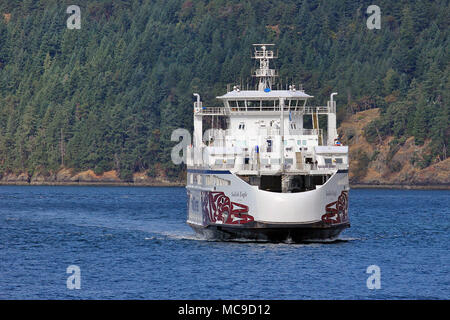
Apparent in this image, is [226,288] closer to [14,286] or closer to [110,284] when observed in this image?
[110,284]

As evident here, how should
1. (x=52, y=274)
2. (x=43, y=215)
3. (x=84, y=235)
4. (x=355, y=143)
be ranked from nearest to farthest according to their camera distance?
1. (x=52, y=274)
2. (x=84, y=235)
3. (x=43, y=215)
4. (x=355, y=143)

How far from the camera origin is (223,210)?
60.8 meters

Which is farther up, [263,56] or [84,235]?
[263,56]

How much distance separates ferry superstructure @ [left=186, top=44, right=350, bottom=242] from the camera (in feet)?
194

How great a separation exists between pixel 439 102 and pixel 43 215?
112m

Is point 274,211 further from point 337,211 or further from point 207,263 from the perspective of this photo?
point 207,263

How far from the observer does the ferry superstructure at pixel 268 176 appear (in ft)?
194

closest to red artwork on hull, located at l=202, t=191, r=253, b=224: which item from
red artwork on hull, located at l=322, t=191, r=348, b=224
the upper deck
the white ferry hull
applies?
the white ferry hull

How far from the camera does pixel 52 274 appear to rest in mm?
55469

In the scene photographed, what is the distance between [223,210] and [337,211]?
648 centimetres

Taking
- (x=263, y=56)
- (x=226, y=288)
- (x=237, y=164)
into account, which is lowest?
(x=226, y=288)

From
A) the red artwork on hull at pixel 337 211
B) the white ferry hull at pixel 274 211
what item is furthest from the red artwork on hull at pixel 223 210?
the red artwork on hull at pixel 337 211

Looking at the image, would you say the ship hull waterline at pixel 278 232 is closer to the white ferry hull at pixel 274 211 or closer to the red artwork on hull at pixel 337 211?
the white ferry hull at pixel 274 211
